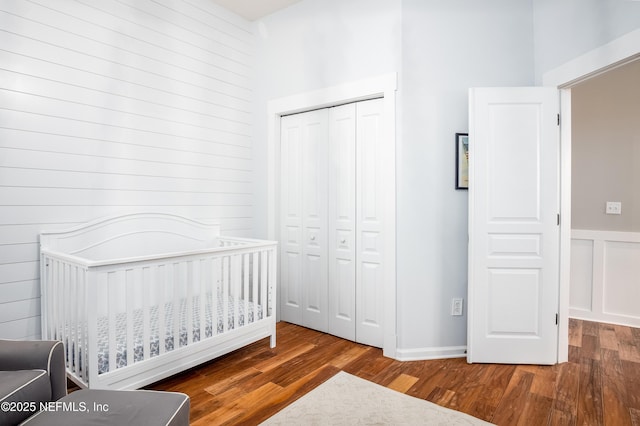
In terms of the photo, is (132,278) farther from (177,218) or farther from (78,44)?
(78,44)

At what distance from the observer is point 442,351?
102 inches

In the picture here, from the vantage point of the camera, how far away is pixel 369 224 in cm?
281

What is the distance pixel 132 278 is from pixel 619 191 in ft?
13.4

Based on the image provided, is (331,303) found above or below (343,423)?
above

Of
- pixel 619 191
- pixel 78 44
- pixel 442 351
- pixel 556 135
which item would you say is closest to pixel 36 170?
pixel 78 44

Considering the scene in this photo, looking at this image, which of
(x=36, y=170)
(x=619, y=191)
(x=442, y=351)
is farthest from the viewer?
(x=619, y=191)

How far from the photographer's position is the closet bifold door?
312 cm

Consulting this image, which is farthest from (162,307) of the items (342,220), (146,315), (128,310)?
(342,220)

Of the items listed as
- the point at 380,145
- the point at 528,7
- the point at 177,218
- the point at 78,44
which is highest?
the point at 528,7

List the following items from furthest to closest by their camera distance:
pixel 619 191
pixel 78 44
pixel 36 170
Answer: pixel 619 191, pixel 78 44, pixel 36 170

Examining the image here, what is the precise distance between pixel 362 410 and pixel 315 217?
5.39 feet

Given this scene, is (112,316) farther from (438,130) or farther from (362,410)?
(438,130)

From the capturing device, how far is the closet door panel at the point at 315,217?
3.10m

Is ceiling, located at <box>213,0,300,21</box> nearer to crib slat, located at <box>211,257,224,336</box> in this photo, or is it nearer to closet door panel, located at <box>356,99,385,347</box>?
closet door panel, located at <box>356,99,385,347</box>
